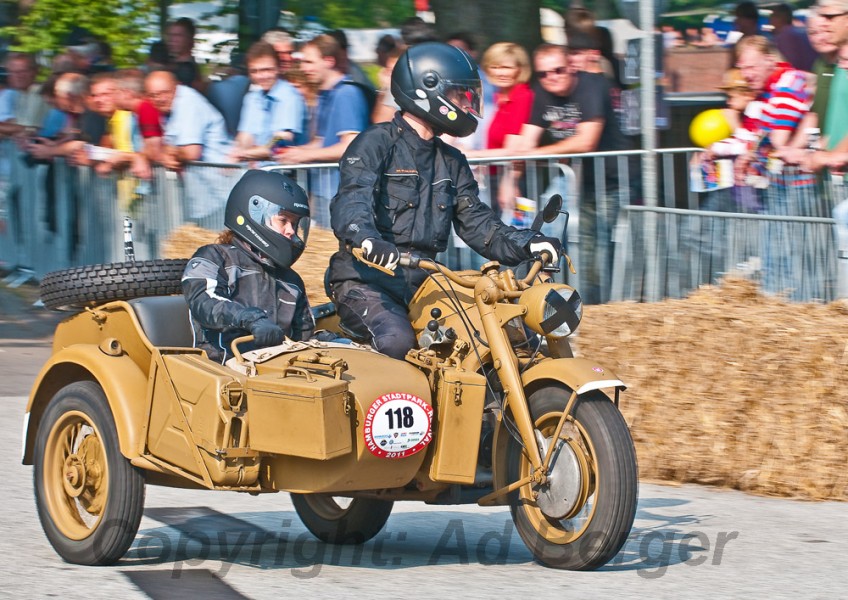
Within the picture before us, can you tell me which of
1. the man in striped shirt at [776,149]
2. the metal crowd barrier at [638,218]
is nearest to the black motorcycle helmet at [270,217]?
the metal crowd barrier at [638,218]

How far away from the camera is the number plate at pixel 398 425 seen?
18.3 ft

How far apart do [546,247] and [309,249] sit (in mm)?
4510

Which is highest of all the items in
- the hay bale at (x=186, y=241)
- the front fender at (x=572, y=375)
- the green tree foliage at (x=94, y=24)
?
the green tree foliage at (x=94, y=24)

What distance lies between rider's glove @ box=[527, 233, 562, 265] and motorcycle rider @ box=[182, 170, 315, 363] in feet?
3.15

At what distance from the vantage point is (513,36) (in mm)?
12695

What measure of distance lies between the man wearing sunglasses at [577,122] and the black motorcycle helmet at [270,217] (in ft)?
13.4

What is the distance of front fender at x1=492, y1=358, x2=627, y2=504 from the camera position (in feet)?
18.4

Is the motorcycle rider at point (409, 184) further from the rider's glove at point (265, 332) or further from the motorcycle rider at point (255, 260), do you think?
the rider's glove at point (265, 332)

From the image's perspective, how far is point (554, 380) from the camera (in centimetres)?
580

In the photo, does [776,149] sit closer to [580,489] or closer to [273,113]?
[273,113]

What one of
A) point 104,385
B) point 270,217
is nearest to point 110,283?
point 104,385

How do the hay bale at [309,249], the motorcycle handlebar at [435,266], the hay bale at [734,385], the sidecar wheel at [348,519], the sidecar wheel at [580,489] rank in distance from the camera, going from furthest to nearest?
the hay bale at [309,249]
the hay bale at [734,385]
the sidecar wheel at [348,519]
the motorcycle handlebar at [435,266]
the sidecar wheel at [580,489]

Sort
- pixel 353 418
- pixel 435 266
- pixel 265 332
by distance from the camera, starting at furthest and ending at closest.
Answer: pixel 435 266
pixel 265 332
pixel 353 418

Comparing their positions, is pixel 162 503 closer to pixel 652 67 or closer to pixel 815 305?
pixel 815 305
